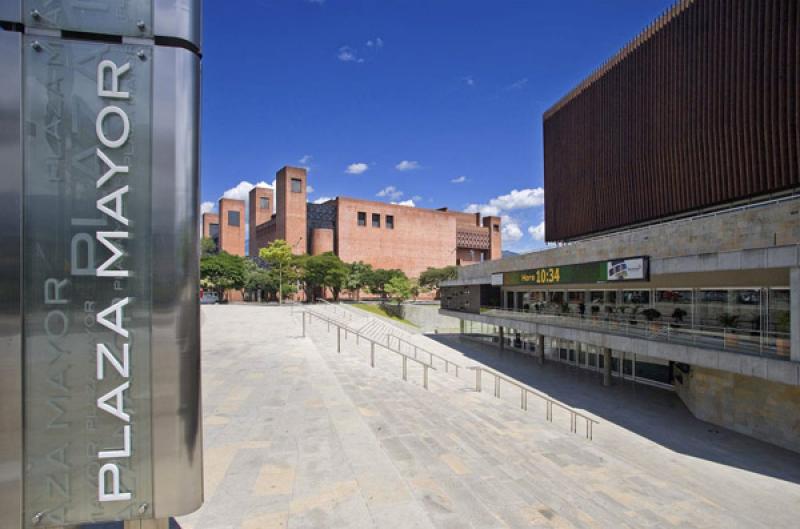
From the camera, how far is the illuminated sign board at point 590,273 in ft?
55.9

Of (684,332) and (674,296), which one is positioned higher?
(674,296)

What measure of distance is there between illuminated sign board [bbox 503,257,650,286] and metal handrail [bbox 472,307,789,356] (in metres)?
1.73

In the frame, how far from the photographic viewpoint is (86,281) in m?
2.57

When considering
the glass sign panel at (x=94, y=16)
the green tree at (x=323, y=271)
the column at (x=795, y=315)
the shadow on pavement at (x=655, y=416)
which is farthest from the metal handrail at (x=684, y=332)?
the green tree at (x=323, y=271)

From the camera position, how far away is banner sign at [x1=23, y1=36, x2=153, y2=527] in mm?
2514

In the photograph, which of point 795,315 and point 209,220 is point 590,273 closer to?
point 795,315

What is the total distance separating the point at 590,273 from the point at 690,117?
11.7 metres

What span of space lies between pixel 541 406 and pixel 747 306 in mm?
8036

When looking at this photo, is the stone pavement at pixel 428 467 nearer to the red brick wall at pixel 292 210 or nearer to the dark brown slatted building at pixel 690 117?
the dark brown slatted building at pixel 690 117

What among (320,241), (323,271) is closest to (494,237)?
(320,241)

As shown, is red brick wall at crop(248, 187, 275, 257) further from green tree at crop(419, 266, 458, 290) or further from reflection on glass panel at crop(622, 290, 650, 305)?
reflection on glass panel at crop(622, 290, 650, 305)

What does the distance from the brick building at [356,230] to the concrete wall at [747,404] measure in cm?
6104

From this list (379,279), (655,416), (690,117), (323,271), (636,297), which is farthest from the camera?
(379,279)

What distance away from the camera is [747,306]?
48.8 ft
